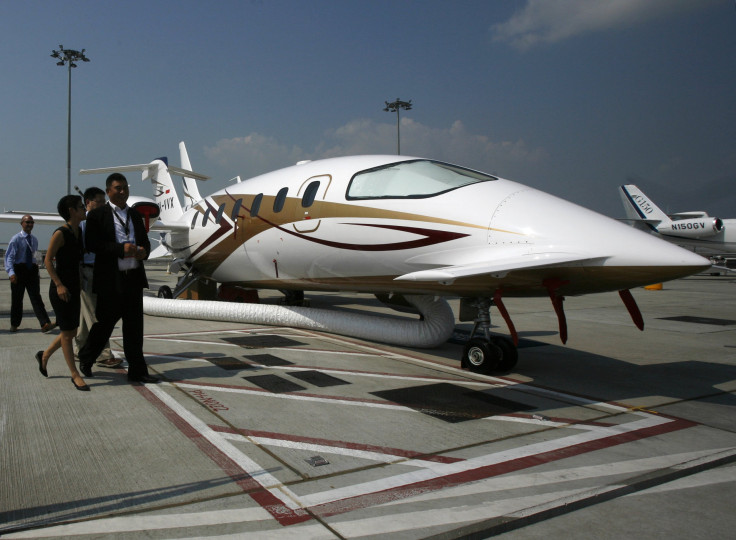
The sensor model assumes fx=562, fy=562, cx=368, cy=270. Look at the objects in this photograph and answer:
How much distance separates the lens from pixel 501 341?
6500 mm

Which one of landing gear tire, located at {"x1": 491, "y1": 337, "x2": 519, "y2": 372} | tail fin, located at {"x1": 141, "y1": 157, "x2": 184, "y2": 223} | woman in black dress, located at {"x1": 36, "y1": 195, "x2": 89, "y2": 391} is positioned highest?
tail fin, located at {"x1": 141, "y1": 157, "x2": 184, "y2": 223}

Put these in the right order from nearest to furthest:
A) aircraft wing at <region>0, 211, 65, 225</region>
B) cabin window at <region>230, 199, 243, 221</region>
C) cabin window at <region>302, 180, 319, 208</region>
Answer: cabin window at <region>302, 180, 319, 208</region>, cabin window at <region>230, 199, 243, 221</region>, aircraft wing at <region>0, 211, 65, 225</region>

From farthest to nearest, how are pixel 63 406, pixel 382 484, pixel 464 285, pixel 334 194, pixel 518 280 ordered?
pixel 334 194
pixel 464 285
pixel 518 280
pixel 63 406
pixel 382 484

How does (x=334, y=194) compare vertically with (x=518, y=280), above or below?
above

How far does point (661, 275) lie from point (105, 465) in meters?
4.44

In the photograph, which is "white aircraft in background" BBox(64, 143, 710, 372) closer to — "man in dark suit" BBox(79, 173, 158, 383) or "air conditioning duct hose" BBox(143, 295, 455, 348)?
"air conditioning duct hose" BBox(143, 295, 455, 348)

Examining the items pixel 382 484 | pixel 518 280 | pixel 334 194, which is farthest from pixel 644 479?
pixel 334 194

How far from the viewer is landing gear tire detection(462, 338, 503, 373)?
6.12 m

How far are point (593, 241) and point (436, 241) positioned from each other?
62.9 inches

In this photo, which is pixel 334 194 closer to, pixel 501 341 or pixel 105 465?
pixel 501 341

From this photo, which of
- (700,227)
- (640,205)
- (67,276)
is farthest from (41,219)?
(640,205)

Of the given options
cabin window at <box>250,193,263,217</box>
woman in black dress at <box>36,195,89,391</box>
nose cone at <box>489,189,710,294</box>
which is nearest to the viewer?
nose cone at <box>489,189,710,294</box>

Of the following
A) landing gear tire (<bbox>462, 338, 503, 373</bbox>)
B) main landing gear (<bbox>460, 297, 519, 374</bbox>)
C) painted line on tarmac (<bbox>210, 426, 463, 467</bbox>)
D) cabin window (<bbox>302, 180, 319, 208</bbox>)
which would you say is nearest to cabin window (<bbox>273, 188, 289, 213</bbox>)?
cabin window (<bbox>302, 180, 319, 208</bbox>)

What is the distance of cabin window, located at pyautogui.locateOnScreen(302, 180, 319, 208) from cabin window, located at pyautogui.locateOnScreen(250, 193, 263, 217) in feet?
4.15
